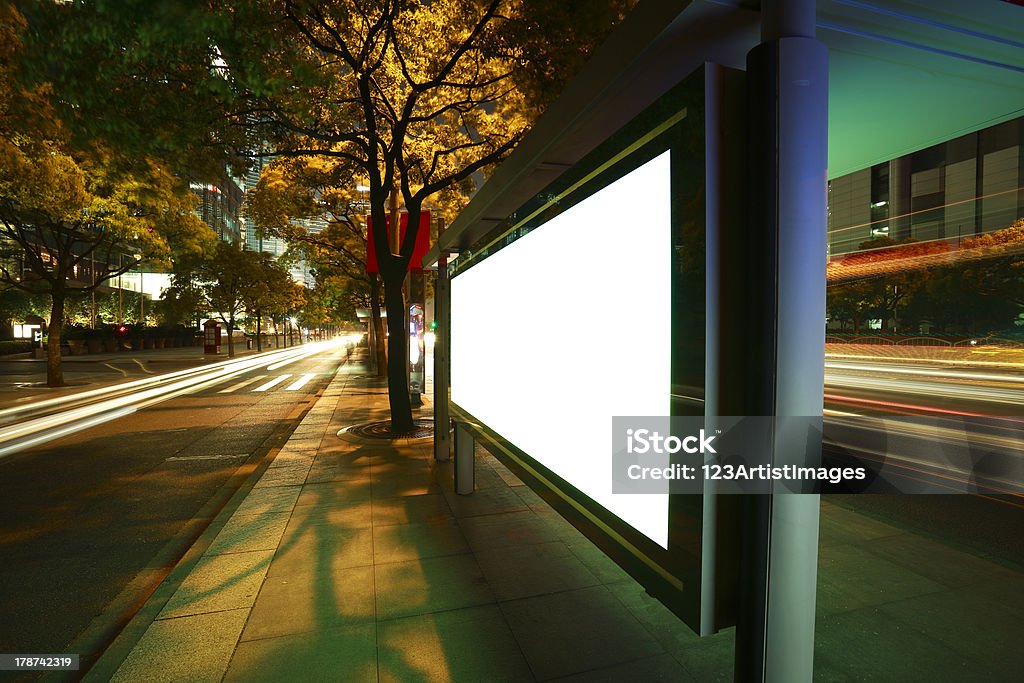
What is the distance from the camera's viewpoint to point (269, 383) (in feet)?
67.2

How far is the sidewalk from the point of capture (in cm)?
284

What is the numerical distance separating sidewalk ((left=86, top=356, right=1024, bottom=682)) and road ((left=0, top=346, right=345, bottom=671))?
1.88ft

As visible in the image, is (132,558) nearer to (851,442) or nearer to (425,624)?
(425,624)

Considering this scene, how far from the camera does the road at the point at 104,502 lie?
387cm

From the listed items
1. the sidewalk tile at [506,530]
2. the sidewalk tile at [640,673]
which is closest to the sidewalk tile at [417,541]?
the sidewalk tile at [506,530]

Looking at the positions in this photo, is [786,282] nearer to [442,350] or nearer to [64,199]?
[442,350]

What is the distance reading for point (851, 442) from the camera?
916cm

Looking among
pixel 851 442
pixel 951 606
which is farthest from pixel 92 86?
pixel 851 442

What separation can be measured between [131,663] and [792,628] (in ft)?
11.9

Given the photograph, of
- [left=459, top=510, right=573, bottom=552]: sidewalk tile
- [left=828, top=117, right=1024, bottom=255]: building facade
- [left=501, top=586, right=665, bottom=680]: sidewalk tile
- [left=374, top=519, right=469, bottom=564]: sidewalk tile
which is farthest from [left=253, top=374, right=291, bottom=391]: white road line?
[left=828, top=117, right=1024, bottom=255]: building facade

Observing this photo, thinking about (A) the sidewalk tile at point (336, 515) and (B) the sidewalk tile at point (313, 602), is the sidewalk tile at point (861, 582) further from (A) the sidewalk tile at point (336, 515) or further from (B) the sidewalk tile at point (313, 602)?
(A) the sidewalk tile at point (336, 515)

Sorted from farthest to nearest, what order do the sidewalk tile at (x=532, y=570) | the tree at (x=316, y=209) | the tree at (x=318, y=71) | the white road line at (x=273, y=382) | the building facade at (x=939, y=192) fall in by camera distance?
the building facade at (x=939, y=192) → the white road line at (x=273, y=382) → the tree at (x=316, y=209) → the tree at (x=318, y=71) → the sidewalk tile at (x=532, y=570)

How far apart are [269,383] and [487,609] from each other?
64.8 feet

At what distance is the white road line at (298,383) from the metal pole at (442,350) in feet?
43.4
